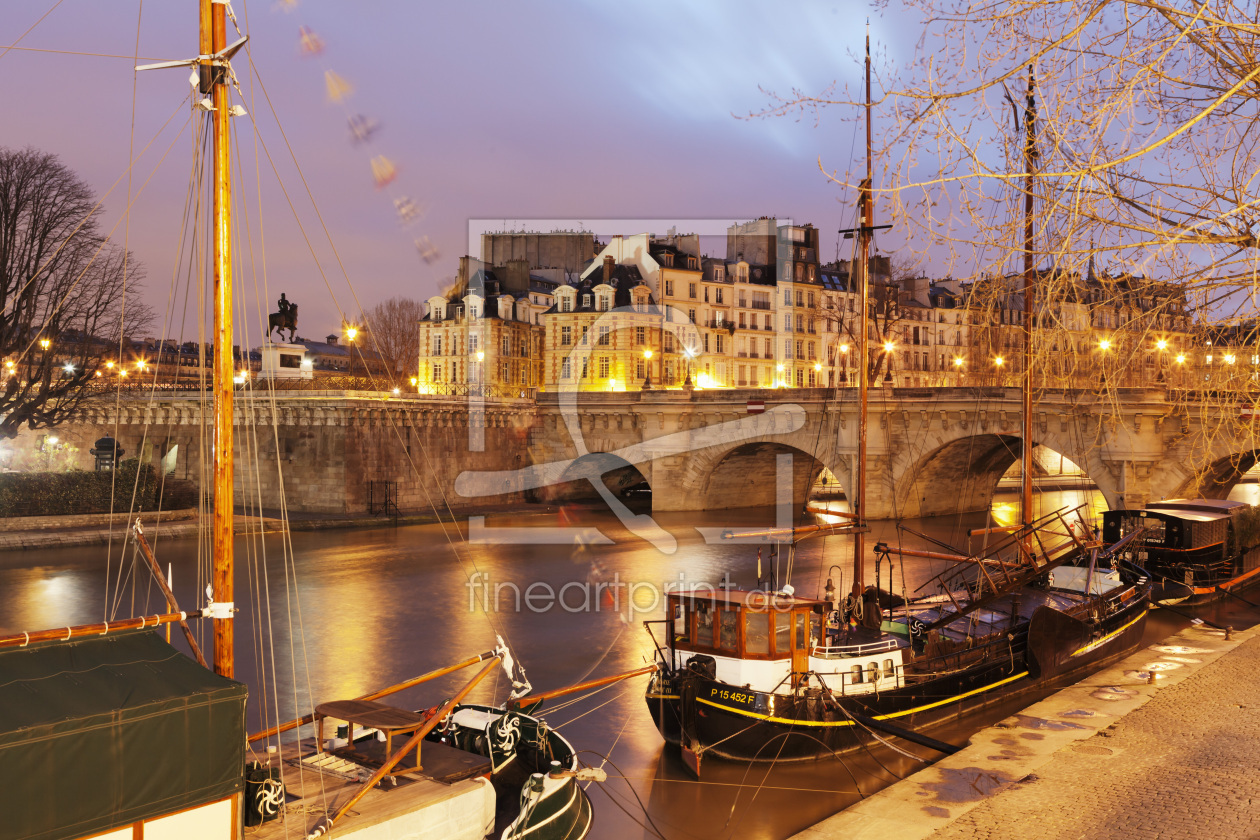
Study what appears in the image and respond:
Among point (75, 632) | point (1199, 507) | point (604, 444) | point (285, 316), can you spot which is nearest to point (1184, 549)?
point (1199, 507)

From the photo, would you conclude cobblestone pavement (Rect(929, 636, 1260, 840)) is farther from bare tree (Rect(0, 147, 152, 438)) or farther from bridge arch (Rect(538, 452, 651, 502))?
bridge arch (Rect(538, 452, 651, 502))

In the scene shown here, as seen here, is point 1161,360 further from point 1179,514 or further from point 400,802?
point 1179,514

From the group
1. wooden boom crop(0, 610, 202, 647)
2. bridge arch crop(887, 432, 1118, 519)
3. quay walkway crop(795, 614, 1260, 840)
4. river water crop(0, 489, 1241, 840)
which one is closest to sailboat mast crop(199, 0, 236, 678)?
wooden boom crop(0, 610, 202, 647)

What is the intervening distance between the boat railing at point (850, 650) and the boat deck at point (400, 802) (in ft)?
20.0

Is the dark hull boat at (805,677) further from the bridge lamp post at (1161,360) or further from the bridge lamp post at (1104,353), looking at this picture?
the bridge lamp post at (1104,353)

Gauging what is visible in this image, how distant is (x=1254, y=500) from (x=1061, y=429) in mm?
28725

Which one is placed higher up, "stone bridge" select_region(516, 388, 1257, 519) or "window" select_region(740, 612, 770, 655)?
"stone bridge" select_region(516, 388, 1257, 519)

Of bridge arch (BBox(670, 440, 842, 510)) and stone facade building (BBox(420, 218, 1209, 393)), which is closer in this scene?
bridge arch (BBox(670, 440, 842, 510))

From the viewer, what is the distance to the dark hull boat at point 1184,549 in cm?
2553

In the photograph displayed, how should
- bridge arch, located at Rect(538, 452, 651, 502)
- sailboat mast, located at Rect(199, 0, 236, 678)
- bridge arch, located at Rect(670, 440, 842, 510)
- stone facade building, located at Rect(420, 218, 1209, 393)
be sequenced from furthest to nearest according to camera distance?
stone facade building, located at Rect(420, 218, 1209, 393) → bridge arch, located at Rect(538, 452, 651, 502) → bridge arch, located at Rect(670, 440, 842, 510) → sailboat mast, located at Rect(199, 0, 236, 678)

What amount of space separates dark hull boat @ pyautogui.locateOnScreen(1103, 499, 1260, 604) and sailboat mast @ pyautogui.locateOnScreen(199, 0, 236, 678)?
24189 millimetres

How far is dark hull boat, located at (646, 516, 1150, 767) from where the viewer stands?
1380 centimetres

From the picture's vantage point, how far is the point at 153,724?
7148 mm

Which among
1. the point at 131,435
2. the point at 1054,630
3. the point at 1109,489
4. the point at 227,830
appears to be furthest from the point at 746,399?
the point at 227,830
